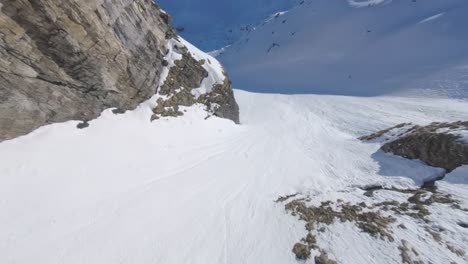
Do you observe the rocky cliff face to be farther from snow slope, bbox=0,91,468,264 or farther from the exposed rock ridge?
the exposed rock ridge

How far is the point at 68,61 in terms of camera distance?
11359mm

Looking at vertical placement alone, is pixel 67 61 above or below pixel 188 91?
above

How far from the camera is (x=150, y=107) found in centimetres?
1534

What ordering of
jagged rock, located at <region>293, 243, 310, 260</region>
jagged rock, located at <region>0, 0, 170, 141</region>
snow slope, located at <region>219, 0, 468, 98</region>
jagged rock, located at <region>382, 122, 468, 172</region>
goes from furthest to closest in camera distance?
snow slope, located at <region>219, 0, 468, 98</region> < jagged rock, located at <region>382, 122, 468, 172</region> < jagged rock, located at <region>0, 0, 170, 141</region> < jagged rock, located at <region>293, 243, 310, 260</region>

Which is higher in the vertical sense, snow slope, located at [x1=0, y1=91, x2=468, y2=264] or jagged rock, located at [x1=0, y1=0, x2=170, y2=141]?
jagged rock, located at [x1=0, y1=0, x2=170, y2=141]

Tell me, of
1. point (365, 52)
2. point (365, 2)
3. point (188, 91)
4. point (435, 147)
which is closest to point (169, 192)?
point (188, 91)

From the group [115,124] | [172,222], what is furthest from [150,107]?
[172,222]

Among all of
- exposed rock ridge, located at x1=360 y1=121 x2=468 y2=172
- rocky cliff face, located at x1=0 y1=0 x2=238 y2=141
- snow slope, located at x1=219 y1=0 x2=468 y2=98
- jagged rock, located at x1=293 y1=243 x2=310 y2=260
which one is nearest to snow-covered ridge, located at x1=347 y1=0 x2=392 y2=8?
snow slope, located at x1=219 y1=0 x2=468 y2=98

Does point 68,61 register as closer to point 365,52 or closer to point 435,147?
point 435,147

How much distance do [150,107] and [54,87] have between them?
5.07 meters

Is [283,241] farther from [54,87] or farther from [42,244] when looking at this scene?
[54,87]

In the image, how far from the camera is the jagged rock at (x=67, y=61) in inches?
376

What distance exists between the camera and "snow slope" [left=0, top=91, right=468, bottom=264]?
7680 mm

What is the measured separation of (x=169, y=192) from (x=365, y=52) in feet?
169
